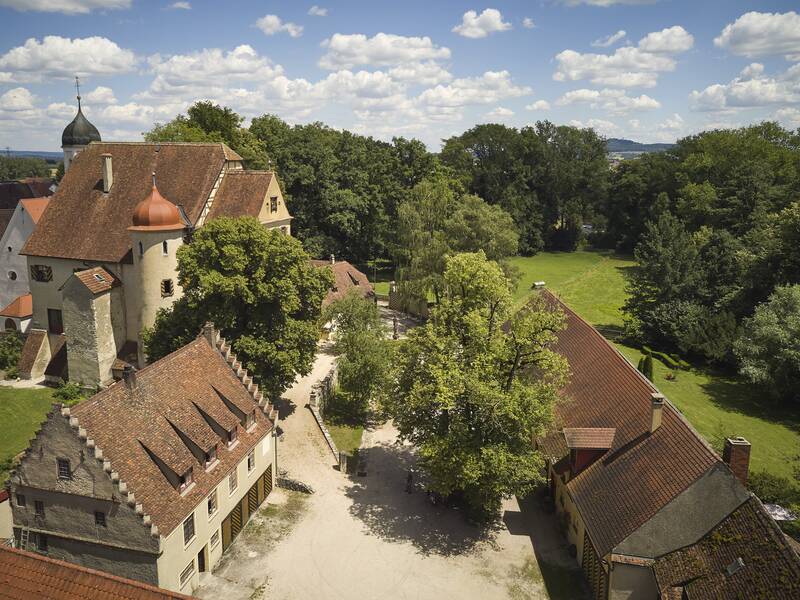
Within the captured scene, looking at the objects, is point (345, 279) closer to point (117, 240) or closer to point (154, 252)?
point (117, 240)

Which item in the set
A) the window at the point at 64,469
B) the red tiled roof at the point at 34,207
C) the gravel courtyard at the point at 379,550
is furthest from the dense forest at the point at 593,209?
the window at the point at 64,469

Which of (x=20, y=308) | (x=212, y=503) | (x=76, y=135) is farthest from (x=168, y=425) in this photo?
(x=76, y=135)

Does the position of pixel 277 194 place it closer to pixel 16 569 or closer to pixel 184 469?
pixel 184 469

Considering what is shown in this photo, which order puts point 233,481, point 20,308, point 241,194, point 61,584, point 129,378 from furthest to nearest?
point 20,308
point 241,194
point 233,481
point 129,378
point 61,584

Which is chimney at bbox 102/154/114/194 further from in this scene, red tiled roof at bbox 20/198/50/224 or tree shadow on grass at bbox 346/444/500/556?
tree shadow on grass at bbox 346/444/500/556

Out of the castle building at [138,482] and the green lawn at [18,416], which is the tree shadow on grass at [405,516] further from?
the green lawn at [18,416]

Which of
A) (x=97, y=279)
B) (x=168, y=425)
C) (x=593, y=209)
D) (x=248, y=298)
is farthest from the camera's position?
(x=593, y=209)
